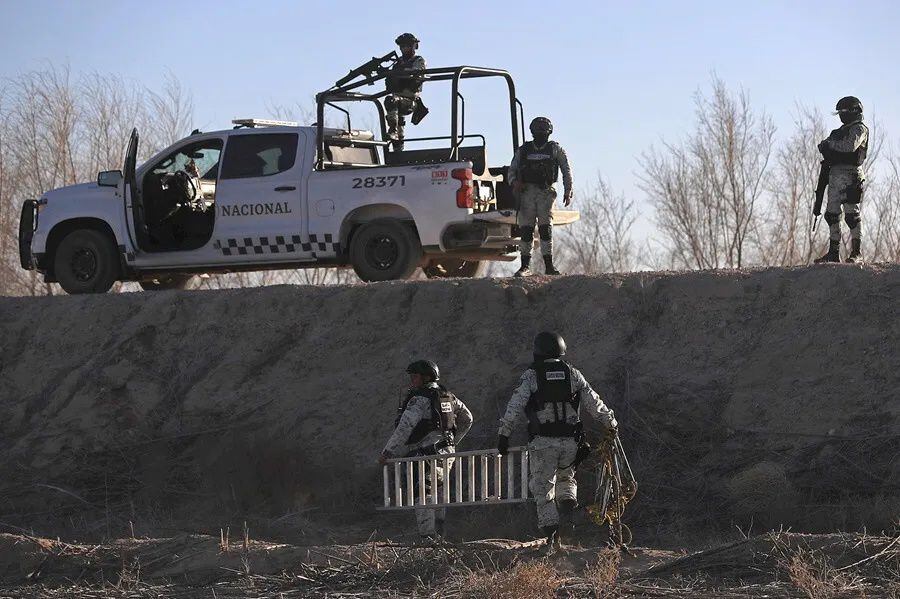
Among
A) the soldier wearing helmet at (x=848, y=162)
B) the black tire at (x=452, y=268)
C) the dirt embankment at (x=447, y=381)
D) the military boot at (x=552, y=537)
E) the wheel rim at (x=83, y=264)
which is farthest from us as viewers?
the black tire at (x=452, y=268)

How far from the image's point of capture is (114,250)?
14.4 meters

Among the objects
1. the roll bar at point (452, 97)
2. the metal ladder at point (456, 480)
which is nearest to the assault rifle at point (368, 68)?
the roll bar at point (452, 97)

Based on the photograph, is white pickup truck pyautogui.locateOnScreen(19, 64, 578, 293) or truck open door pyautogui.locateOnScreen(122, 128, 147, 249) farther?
truck open door pyautogui.locateOnScreen(122, 128, 147, 249)

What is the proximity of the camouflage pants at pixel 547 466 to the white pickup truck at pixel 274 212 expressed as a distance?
432cm

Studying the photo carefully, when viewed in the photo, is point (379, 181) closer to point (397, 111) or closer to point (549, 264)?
point (397, 111)

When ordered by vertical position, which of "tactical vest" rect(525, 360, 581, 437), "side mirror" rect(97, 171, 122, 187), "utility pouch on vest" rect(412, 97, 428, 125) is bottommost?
"tactical vest" rect(525, 360, 581, 437)

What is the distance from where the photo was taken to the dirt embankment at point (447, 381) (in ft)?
35.2

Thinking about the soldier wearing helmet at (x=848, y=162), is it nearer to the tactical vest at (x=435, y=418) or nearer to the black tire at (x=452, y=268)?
the black tire at (x=452, y=268)

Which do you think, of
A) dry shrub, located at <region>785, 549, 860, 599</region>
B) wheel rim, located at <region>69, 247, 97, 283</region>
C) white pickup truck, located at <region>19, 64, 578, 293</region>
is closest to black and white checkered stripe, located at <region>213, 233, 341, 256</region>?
white pickup truck, located at <region>19, 64, 578, 293</region>

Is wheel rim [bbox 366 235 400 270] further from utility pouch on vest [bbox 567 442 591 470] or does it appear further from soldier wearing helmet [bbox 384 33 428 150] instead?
utility pouch on vest [bbox 567 442 591 470]

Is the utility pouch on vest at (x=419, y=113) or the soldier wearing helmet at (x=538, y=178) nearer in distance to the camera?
the soldier wearing helmet at (x=538, y=178)

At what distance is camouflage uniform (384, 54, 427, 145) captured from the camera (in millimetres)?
13875

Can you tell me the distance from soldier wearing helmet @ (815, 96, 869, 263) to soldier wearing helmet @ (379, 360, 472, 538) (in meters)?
4.65

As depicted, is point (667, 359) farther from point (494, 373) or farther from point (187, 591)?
point (187, 591)
